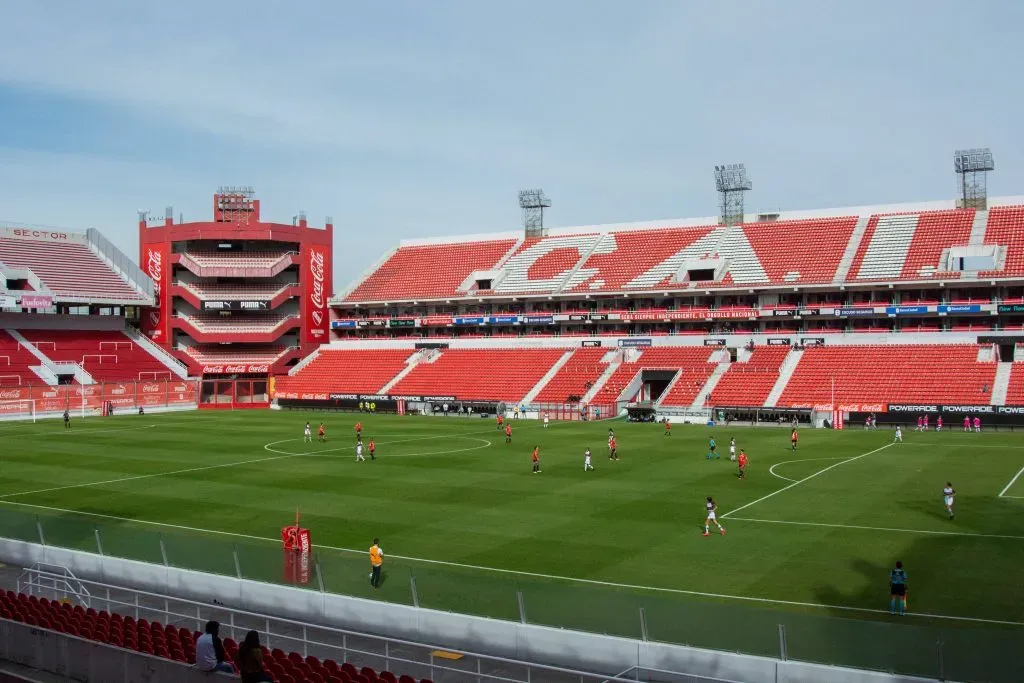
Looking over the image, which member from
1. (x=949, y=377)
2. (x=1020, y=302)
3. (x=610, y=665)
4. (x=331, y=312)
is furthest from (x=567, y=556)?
(x=331, y=312)

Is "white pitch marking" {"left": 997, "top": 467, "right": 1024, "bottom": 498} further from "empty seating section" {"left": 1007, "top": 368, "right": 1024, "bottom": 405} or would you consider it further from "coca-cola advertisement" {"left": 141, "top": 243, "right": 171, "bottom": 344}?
"coca-cola advertisement" {"left": 141, "top": 243, "right": 171, "bottom": 344}

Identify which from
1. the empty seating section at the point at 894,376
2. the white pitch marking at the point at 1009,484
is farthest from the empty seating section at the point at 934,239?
the white pitch marking at the point at 1009,484

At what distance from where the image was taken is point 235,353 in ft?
303

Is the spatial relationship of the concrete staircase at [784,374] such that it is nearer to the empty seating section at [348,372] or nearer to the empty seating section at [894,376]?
the empty seating section at [894,376]

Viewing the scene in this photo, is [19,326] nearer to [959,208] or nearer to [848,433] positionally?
[848,433]

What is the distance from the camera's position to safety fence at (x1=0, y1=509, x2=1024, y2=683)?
15.0 metres

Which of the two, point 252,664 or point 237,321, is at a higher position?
point 237,321

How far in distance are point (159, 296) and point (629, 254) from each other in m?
44.9

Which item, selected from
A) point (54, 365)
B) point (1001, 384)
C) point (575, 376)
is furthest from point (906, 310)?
point (54, 365)

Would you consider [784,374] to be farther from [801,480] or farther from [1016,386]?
[801,480]

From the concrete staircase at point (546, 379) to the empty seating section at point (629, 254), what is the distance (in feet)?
23.8

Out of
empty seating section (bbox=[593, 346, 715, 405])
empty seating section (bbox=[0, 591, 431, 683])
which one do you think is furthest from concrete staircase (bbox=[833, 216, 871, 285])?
empty seating section (bbox=[0, 591, 431, 683])

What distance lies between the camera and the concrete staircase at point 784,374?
6575 cm

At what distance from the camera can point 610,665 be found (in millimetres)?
17547
